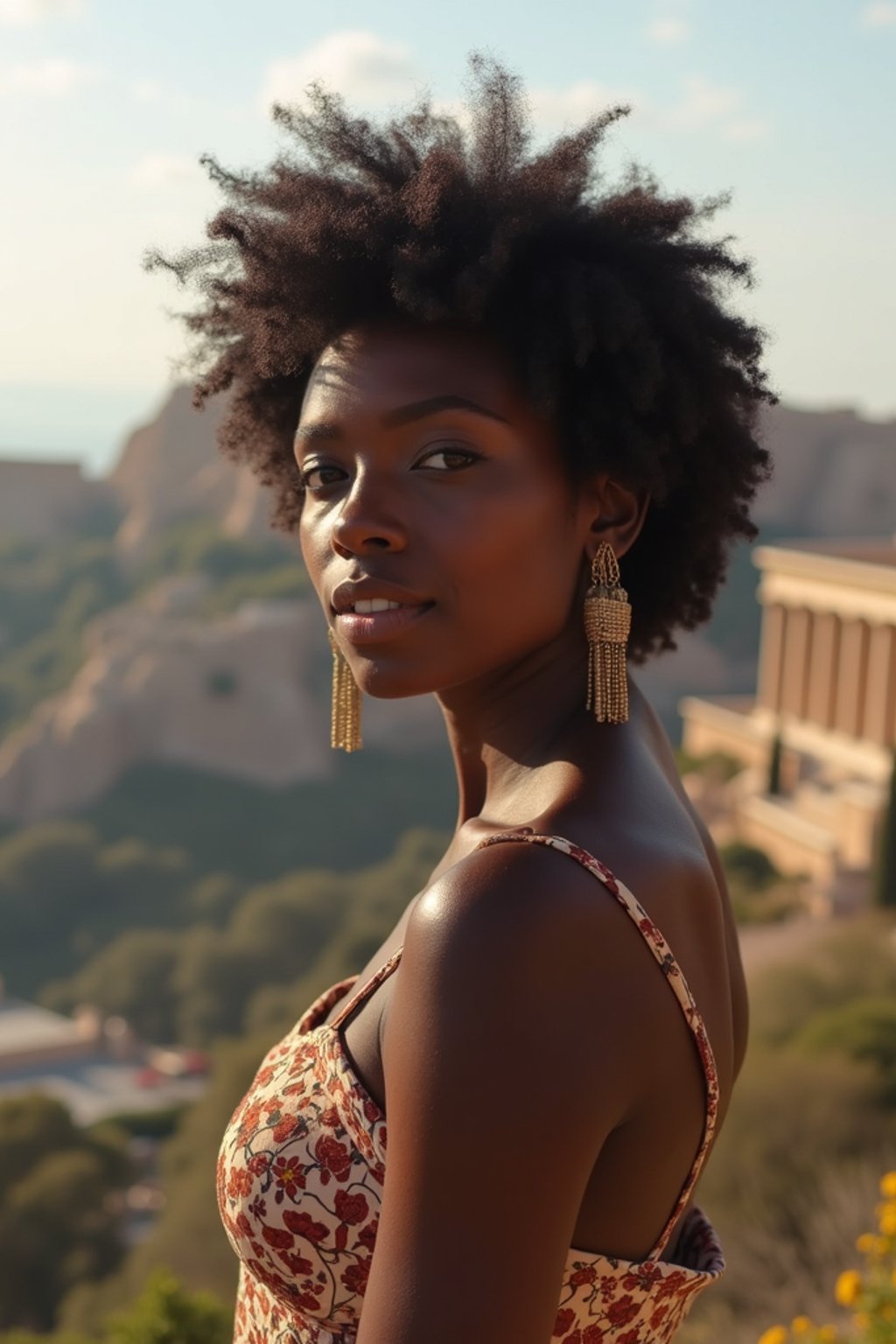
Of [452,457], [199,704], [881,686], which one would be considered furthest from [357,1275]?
[199,704]

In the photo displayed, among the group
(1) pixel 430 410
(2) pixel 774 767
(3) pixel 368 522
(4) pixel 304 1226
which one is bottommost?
(2) pixel 774 767

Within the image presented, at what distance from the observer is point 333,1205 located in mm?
1852

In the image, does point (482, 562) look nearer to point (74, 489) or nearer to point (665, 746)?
point (665, 746)

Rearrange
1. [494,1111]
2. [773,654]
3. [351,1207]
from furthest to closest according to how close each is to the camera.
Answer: [773,654]
[351,1207]
[494,1111]

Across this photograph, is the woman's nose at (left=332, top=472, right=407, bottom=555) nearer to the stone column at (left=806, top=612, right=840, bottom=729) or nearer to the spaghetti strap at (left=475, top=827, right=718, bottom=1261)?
the spaghetti strap at (left=475, top=827, right=718, bottom=1261)

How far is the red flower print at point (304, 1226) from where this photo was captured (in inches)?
73.3

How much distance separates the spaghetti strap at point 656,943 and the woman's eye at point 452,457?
467 mm

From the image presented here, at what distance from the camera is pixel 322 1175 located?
1.86m

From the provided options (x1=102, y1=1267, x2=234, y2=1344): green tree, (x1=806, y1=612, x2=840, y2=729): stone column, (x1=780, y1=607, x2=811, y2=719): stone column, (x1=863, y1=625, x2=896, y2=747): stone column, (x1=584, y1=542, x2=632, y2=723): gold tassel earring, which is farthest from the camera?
(x1=780, y1=607, x2=811, y2=719): stone column

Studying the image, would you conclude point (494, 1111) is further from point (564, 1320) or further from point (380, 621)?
point (380, 621)

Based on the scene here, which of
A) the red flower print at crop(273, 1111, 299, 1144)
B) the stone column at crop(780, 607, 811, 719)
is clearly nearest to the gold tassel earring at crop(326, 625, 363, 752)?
the red flower print at crop(273, 1111, 299, 1144)

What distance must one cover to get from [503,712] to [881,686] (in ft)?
98.9

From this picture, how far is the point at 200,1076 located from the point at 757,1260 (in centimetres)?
2713

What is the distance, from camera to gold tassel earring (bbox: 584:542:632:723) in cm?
206
